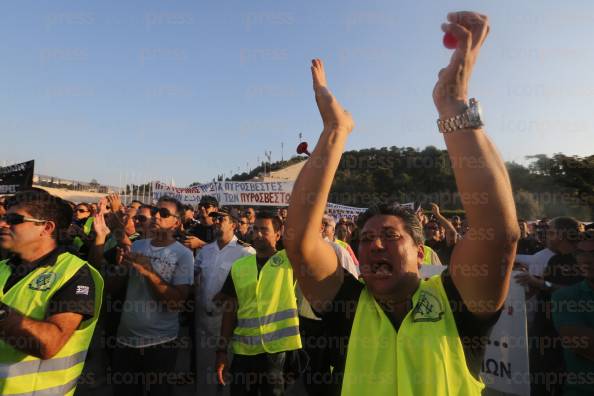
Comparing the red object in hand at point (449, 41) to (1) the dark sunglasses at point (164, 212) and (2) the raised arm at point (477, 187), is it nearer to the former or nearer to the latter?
(2) the raised arm at point (477, 187)

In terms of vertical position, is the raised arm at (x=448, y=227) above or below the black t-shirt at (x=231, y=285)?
above

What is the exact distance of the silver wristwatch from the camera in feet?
4.28

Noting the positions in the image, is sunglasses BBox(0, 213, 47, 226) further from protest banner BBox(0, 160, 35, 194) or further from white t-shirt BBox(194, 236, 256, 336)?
protest banner BBox(0, 160, 35, 194)

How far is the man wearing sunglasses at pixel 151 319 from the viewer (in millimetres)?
3271

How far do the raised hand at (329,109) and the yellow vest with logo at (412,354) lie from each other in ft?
2.46

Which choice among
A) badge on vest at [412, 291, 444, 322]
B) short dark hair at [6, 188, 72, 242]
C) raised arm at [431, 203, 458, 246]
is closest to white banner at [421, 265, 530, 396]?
raised arm at [431, 203, 458, 246]

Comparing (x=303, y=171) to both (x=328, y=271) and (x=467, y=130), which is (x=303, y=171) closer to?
(x=328, y=271)

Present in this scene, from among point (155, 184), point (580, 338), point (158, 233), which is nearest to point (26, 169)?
point (155, 184)

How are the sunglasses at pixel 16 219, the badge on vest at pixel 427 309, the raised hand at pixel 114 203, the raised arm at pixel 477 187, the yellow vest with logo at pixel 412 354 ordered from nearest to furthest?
the raised arm at pixel 477 187, the yellow vest with logo at pixel 412 354, the badge on vest at pixel 427 309, the sunglasses at pixel 16 219, the raised hand at pixel 114 203

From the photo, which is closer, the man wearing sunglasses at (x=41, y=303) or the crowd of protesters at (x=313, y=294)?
the crowd of protesters at (x=313, y=294)

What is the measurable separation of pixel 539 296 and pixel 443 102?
4.01 m

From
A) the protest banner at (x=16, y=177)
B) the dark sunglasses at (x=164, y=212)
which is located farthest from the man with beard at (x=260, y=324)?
the protest banner at (x=16, y=177)

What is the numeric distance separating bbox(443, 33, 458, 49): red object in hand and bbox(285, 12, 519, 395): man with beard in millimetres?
13

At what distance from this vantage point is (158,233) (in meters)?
3.78
